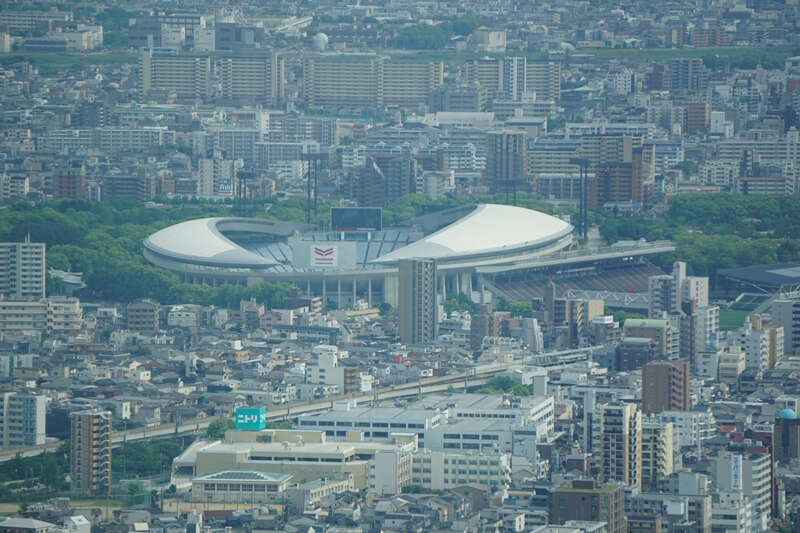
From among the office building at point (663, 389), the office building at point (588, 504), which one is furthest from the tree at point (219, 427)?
the office building at point (588, 504)

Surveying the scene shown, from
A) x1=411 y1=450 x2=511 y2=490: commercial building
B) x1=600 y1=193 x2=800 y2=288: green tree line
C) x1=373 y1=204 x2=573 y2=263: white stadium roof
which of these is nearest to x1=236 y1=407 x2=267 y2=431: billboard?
x1=411 y1=450 x2=511 y2=490: commercial building

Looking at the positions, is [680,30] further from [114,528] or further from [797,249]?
[114,528]

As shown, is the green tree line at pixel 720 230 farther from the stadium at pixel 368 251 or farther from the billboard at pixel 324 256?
the billboard at pixel 324 256

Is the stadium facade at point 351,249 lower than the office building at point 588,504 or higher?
lower

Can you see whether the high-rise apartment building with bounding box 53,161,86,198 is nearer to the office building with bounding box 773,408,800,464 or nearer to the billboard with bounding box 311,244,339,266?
the billboard with bounding box 311,244,339,266

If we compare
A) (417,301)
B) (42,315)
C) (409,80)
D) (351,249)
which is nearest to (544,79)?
(409,80)

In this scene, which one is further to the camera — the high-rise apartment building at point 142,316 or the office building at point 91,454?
the high-rise apartment building at point 142,316
